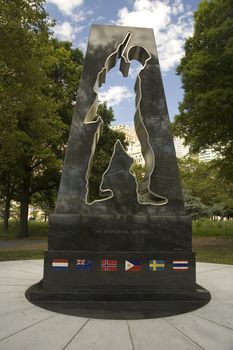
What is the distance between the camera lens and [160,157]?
26.7 ft

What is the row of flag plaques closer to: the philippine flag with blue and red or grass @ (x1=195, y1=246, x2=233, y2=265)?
the philippine flag with blue and red

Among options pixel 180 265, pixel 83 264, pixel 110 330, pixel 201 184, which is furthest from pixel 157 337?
pixel 201 184

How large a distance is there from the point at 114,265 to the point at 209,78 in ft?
43.1

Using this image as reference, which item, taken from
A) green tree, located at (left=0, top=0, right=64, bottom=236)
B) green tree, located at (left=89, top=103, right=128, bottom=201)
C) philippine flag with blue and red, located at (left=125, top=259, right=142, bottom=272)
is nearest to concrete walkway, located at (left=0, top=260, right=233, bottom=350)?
philippine flag with blue and red, located at (left=125, top=259, right=142, bottom=272)

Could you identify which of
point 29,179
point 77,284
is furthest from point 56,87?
point 77,284

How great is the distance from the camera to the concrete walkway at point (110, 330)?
477cm

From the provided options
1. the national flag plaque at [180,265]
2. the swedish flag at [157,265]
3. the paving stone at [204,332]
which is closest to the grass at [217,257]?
the national flag plaque at [180,265]

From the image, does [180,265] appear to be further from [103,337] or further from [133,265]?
[103,337]

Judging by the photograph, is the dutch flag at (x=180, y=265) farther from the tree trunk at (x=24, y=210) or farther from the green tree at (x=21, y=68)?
the tree trunk at (x=24, y=210)

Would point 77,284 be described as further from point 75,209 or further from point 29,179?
point 29,179

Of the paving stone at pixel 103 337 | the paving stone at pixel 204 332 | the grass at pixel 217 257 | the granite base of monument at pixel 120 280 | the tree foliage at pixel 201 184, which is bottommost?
the grass at pixel 217 257

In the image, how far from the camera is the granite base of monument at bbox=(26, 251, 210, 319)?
6.84 m

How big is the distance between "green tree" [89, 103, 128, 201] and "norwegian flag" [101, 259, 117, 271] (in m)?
17.3

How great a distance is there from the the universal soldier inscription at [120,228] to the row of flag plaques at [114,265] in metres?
0.02
